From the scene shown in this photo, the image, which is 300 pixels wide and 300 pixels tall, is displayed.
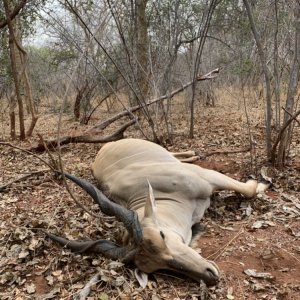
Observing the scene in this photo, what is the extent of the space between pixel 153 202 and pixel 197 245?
0.68 metres

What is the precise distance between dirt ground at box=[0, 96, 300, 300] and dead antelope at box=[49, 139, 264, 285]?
0.43 feet

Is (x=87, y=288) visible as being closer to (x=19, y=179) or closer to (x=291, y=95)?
(x=19, y=179)

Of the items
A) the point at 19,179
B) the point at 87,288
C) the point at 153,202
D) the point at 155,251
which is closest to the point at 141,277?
the point at 155,251

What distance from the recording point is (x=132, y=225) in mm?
3090

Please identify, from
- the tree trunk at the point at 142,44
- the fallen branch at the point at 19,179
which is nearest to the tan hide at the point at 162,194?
the fallen branch at the point at 19,179

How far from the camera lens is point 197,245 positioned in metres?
3.78

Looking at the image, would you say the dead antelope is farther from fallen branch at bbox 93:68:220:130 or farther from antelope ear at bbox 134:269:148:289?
fallen branch at bbox 93:68:220:130

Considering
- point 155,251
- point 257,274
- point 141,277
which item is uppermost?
point 155,251

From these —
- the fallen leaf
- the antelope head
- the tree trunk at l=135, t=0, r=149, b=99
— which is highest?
the tree trunk at l=135, t=0, r=149, b=99

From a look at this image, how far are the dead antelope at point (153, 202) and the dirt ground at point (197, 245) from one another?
A: 131 millimetres

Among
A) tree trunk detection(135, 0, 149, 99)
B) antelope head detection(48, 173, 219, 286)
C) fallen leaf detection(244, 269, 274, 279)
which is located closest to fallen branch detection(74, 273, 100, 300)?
antelope head detection(48, 173, 219, 286)

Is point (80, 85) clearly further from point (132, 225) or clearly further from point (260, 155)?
point (132, 225)

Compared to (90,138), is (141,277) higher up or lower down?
lower down

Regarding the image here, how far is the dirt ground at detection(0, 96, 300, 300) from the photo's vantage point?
311 cm
